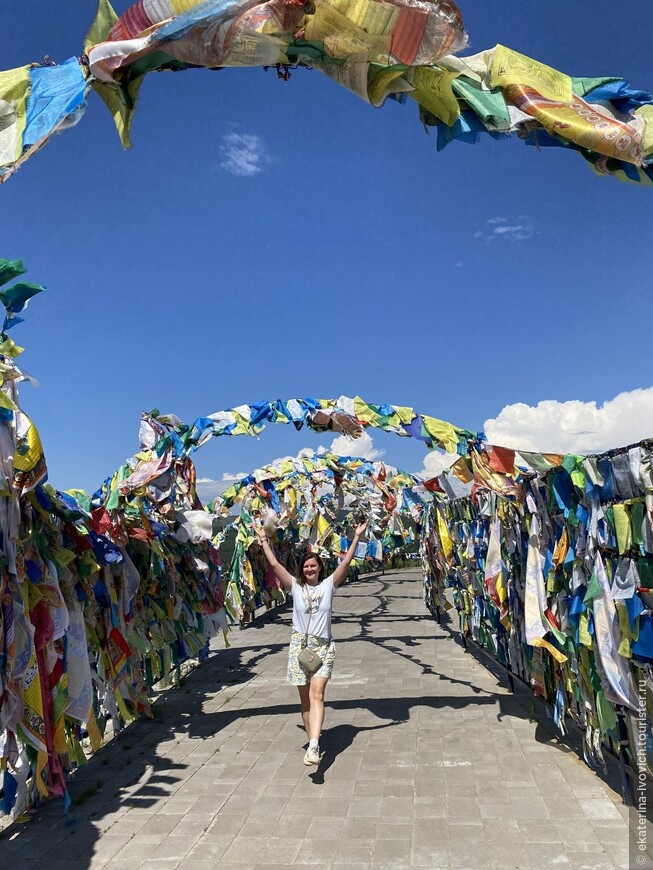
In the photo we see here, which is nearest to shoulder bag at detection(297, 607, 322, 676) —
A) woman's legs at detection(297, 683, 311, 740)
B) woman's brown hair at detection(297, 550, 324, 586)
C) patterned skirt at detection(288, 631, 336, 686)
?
patterned skirt at detection(288, 631, 336, 686)

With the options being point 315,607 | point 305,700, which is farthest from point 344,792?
point 315,607

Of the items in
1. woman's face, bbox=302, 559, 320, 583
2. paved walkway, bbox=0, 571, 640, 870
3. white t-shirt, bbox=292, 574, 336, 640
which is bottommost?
paved walkway, bbox=0, 571, 640, 870

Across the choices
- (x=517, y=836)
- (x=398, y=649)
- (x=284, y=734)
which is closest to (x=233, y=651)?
(x=398, y=649)

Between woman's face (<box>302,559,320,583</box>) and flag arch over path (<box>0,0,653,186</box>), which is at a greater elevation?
flag arch over path (<box>0,0,653,186</box>)

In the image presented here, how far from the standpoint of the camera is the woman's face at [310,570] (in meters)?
5.02

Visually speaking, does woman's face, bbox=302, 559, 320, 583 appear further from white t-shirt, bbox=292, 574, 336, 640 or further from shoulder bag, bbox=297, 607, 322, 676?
shoulder bag, bbox=297, 607, 322, 676

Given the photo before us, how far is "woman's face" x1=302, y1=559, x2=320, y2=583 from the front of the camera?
5.02m

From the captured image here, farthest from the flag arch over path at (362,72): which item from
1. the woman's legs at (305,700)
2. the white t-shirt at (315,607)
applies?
the woman's legs at (305,700)

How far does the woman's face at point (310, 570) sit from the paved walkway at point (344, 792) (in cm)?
145

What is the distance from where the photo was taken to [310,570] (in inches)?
197

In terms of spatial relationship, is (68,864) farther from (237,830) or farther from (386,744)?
(386,744)

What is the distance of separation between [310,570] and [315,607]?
0.99ft

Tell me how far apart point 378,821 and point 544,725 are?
2.39 m

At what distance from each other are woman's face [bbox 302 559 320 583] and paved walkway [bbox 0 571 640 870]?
4.77ft
